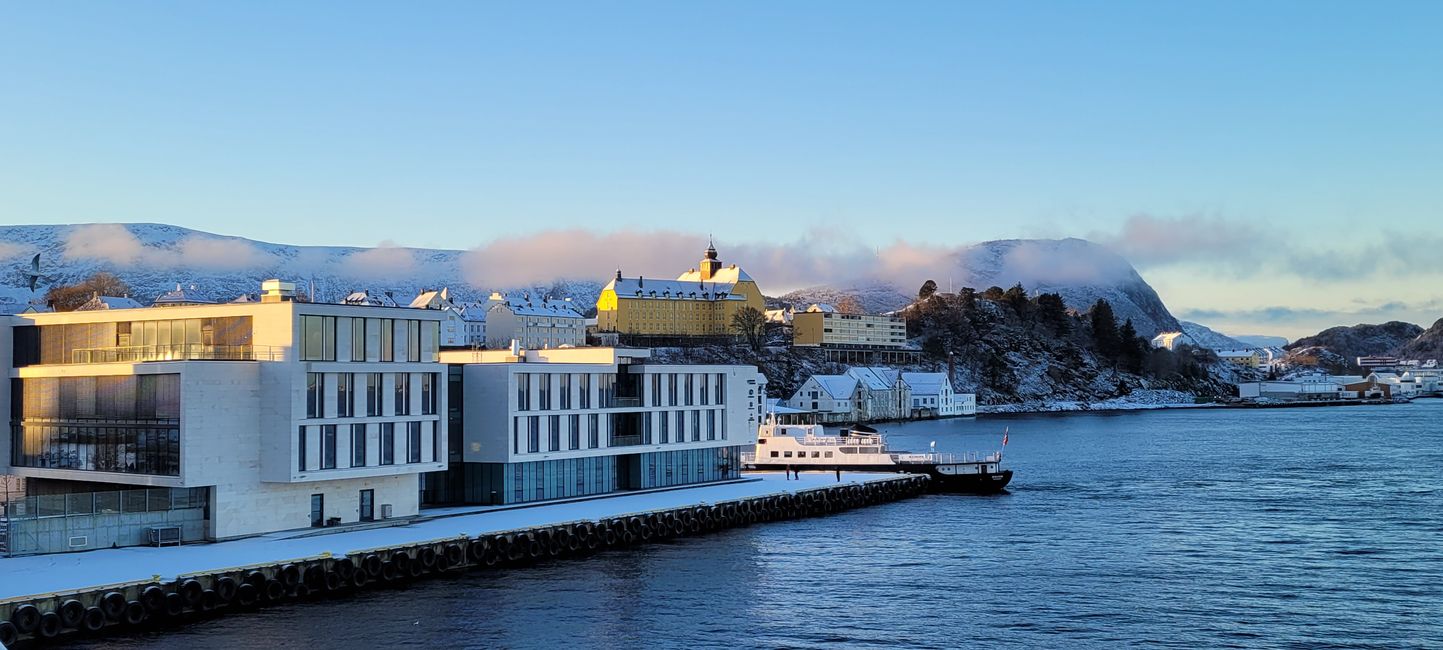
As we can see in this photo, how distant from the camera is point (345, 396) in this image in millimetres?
51344

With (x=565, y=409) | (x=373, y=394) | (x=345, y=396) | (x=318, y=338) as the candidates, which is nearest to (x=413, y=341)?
(x=373, y=394)

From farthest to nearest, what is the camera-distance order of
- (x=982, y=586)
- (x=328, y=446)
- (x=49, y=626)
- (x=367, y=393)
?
(x=367, y=393)
(x=328, y=446)
(x=982, y=586)
(x=49, y=626)

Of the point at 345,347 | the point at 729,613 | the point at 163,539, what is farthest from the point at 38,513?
the point at 729,613

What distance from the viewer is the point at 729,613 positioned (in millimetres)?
43312

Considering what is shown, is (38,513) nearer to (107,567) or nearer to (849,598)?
(107,567)

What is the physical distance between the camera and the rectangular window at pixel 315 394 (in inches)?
1960

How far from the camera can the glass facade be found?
47750 mm

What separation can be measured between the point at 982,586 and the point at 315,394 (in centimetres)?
2676

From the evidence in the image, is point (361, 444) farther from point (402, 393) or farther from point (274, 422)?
point (274, 422)

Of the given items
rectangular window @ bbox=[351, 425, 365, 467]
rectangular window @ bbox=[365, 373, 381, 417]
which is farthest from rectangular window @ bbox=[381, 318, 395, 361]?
rectangular window @ bbox=[351, 425, 365, 467]

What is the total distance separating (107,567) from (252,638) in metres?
7.49

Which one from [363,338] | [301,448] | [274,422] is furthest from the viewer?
[363,338]

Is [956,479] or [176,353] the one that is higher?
[176,353]

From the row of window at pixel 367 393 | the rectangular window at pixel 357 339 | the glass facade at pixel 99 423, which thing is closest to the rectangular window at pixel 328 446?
the row of window at pixel 367 393
